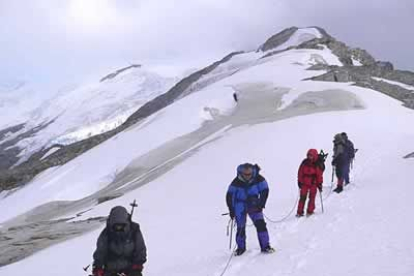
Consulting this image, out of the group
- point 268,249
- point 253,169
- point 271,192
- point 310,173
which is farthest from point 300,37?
point 268,249

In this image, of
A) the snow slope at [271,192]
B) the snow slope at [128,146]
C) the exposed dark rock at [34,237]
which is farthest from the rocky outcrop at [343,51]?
the exposed dark rock at [34,237]

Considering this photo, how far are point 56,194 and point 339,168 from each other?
25.4 m

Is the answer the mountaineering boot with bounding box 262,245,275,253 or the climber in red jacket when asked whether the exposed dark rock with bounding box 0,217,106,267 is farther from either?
the mountaineering boot with bounding box 262,245,275,253

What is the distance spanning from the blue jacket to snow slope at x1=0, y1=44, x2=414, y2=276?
1077 millimetres

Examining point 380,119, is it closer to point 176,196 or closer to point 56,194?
point 176,196

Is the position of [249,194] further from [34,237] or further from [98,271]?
[34,237]

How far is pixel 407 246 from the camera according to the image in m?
10.5

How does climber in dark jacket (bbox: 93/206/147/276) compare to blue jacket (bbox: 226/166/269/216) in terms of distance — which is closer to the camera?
climber in dark jacket (bbox: 93/206/147/276)

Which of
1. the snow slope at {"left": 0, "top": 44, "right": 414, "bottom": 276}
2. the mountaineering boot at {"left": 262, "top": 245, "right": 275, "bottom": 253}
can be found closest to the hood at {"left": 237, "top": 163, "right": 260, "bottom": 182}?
the mountaineering boot at {"left": 262, "top": 245, "right": 275, "bottom": 253}

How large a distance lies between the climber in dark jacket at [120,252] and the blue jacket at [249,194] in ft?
12.6

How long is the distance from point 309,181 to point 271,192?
8.42 m

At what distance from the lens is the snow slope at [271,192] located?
11410mm

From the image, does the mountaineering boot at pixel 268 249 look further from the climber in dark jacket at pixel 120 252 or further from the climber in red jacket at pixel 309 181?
the climber in dark jacket at pixel 120 252

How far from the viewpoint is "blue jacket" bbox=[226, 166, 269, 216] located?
12.1 meters
